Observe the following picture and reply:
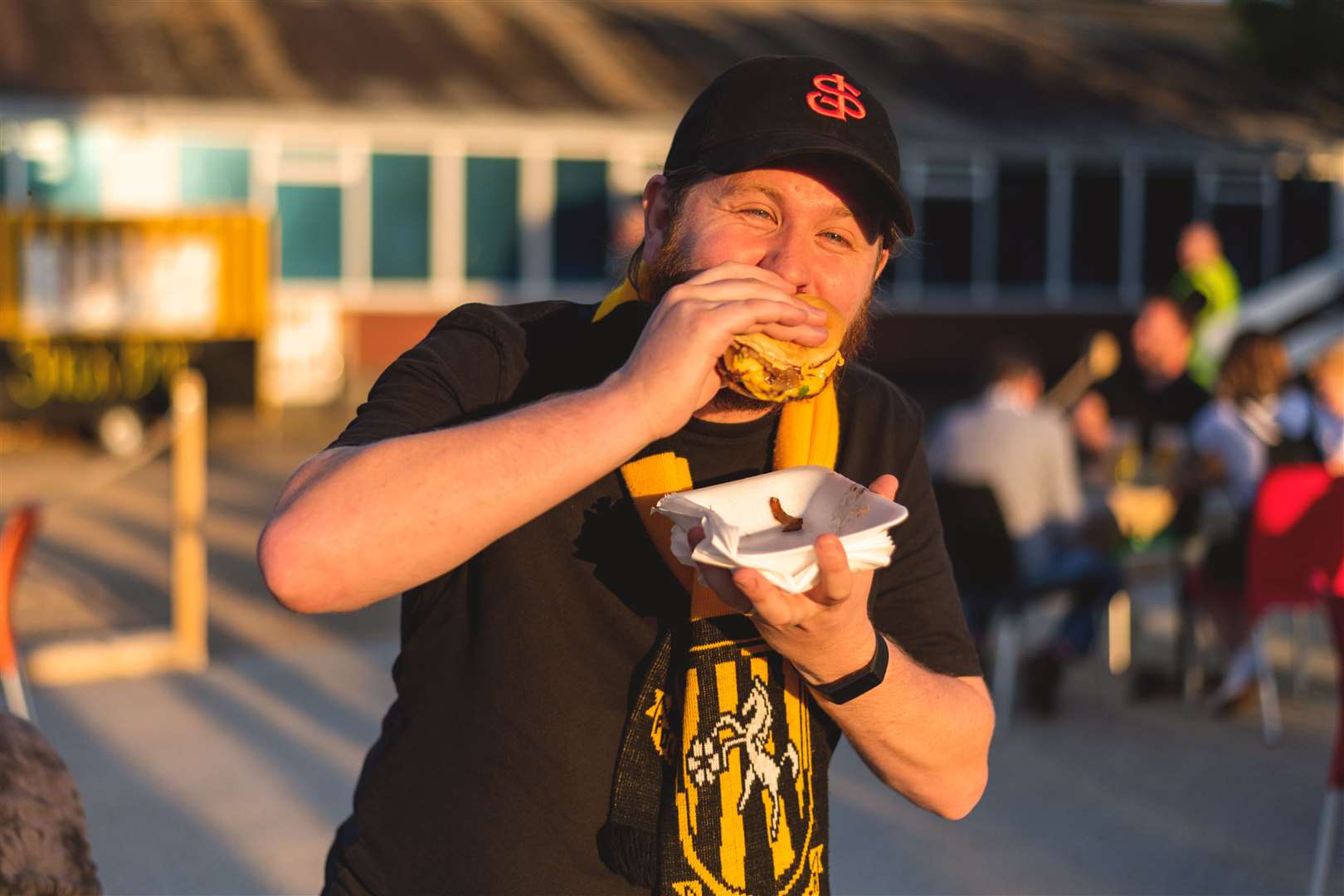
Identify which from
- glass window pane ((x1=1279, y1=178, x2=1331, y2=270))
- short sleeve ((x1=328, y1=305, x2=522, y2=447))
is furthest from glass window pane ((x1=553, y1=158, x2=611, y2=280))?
short sleeve ((x1=328, y1=305, x2=522, y2=447))

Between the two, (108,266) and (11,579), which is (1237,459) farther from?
(108,266)

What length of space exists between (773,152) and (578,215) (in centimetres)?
2161

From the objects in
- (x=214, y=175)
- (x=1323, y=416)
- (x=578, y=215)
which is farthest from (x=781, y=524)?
(x=578, y=215)

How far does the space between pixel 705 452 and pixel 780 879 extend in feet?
1.82

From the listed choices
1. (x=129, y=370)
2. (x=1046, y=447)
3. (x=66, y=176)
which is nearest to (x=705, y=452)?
A: (x=1046, y=447)

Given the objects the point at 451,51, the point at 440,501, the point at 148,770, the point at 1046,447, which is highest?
the point at 451,51

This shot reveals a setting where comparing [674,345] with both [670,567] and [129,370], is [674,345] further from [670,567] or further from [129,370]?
[129,370]

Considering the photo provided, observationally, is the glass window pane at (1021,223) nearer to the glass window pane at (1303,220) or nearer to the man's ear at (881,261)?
the glass window pane at (1303,220)

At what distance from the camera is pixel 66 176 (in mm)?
21109

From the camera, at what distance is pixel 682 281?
212cm

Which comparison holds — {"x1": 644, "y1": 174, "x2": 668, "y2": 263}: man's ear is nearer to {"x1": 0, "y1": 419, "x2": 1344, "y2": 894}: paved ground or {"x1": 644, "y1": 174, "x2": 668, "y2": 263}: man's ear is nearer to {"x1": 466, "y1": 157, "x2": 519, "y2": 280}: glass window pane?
{"x1": 0, "y1": 419, "x2": 1344, "y2": 894}: paved ground

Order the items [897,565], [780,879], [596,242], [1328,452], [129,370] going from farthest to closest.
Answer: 1. [596,242]
2. [129,370]
3. [1328,452]
4. [897,565]
5. [780,879]

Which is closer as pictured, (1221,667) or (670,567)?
(670,567)

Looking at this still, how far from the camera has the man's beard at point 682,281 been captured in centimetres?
217
